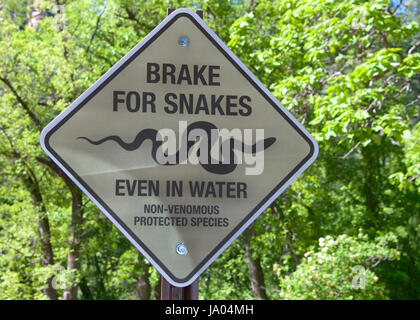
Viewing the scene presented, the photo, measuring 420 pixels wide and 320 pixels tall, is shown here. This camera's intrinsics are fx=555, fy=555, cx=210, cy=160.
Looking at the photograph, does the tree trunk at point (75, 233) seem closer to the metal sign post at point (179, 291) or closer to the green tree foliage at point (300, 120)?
the green tree foliage at point (300, 120)

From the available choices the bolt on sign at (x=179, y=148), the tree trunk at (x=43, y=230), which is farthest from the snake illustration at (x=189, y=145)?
the tree trunk at (x=43, y=230)

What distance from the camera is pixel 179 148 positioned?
6.63 ft

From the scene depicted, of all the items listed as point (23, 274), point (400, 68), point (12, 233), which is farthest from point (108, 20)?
point (400, 68)

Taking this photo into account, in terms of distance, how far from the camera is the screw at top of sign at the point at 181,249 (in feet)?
6.52

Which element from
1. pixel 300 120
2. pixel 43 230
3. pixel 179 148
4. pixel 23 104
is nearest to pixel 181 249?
pixel 179 148

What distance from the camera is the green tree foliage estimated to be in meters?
9.13

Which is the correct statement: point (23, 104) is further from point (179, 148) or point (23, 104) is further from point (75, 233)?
point (179, 148)

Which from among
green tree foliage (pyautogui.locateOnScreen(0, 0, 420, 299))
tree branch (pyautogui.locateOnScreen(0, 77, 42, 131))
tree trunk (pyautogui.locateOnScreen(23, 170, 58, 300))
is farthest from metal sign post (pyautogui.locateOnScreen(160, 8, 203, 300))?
tree trunk (pyautogui.locateOnScreen(23, 170, 58, 300))

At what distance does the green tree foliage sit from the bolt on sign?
18.9ft

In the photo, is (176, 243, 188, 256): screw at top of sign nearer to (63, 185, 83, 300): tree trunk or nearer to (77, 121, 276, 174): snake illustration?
(77, 121, 276, 174): snake illustration

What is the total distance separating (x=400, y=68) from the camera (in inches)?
318

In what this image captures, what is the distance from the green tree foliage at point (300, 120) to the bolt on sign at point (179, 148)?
227 inches
